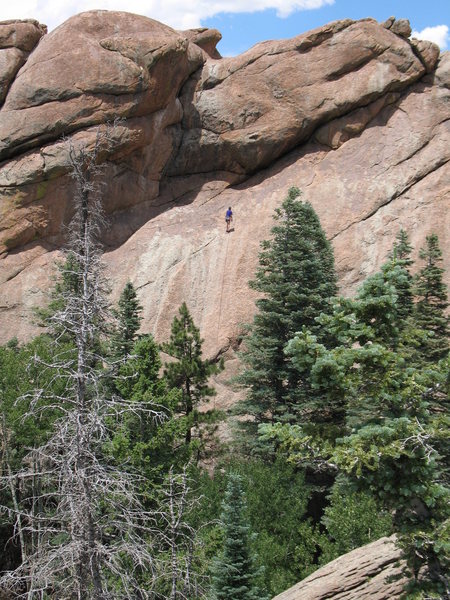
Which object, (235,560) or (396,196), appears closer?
(235,560)

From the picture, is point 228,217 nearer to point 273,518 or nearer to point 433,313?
point 433,313

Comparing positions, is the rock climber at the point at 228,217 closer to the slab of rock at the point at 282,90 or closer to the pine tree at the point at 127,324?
the slab of rock at the point at 282,90

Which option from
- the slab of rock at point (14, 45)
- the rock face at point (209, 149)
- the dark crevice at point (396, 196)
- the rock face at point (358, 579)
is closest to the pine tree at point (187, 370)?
the rock face at point (209, 149)

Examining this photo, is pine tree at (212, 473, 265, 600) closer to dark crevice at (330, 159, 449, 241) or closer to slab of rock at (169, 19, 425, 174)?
dark crevice at (330, 159, 449, 241)

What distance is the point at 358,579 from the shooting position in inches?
460

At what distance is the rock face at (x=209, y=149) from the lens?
98.5 ft

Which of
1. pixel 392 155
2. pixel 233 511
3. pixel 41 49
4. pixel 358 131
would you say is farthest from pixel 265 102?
pixel 233 511

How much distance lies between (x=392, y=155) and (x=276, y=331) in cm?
1519

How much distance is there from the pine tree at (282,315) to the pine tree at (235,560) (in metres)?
7.71

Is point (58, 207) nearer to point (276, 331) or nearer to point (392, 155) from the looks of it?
point (276, 331)

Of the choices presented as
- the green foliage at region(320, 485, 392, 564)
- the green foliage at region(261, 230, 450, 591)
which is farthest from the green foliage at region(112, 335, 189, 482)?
the green foliage at region(261, 230, 450, 591)

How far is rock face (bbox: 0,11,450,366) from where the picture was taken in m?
30.0

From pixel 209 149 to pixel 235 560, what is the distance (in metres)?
26.0

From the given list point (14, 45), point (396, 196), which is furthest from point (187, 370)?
point (14, 45)
